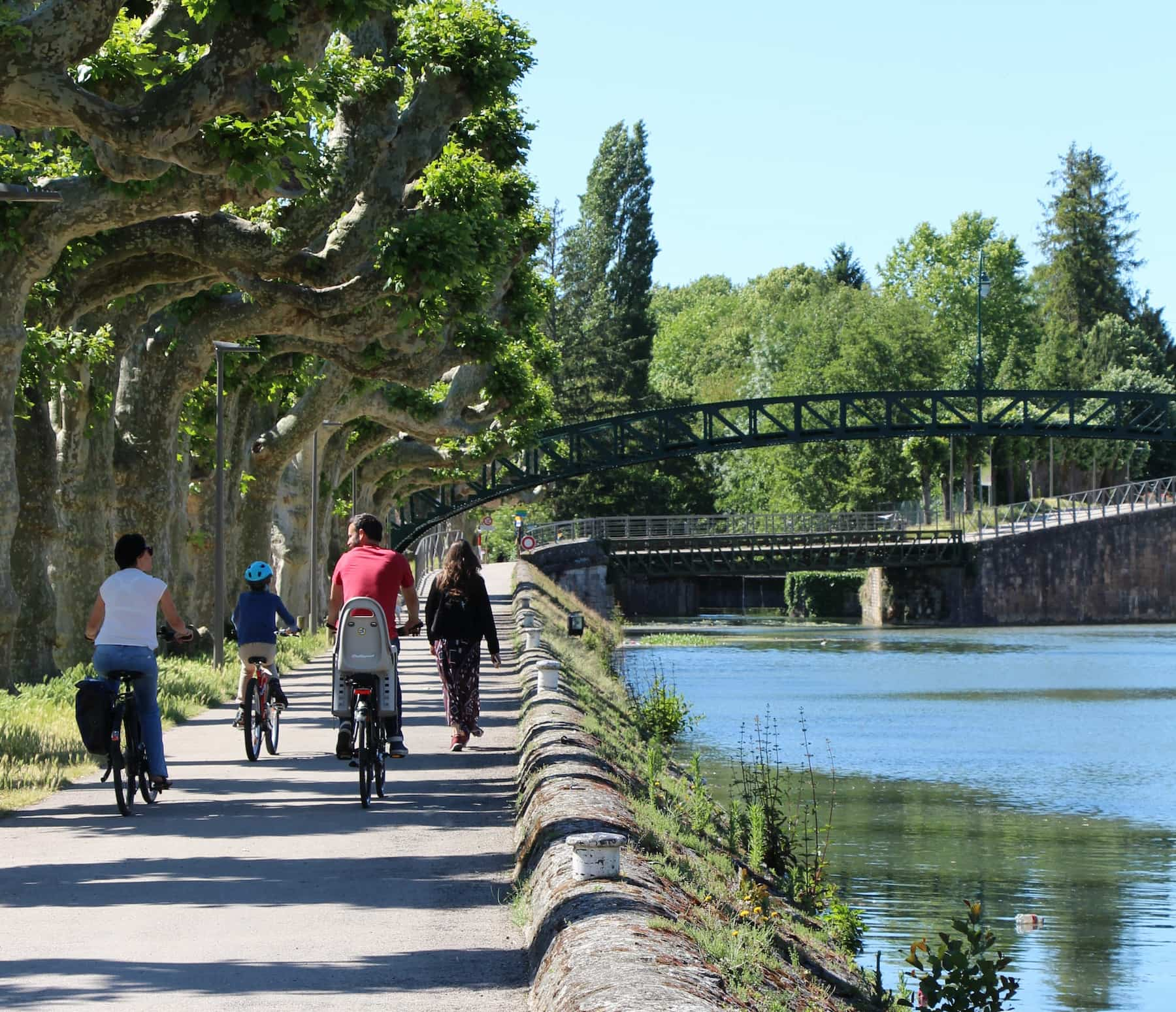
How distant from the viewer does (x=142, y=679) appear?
40.6ft

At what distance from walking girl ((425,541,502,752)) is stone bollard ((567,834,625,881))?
25.6 ft

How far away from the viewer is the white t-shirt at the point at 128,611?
12.3 m

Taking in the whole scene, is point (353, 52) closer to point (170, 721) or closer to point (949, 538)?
point (170, 721)

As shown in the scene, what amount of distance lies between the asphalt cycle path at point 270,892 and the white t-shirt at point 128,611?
3.77ft

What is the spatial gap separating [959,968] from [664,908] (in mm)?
2291

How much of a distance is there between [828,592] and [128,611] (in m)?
79.0

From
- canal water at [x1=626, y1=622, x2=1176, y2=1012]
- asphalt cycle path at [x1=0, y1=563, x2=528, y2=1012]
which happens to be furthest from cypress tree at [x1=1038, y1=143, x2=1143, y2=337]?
asphalt cycle path at [x1=0, y1=563, x2=528, y2=1012]

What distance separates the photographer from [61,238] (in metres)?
17.4

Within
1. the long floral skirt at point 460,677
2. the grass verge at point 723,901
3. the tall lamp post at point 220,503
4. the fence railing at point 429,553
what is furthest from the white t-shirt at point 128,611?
the fence railing at point 429,553

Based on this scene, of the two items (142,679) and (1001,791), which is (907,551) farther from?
(142,679)

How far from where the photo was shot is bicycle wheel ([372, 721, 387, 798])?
512 inches

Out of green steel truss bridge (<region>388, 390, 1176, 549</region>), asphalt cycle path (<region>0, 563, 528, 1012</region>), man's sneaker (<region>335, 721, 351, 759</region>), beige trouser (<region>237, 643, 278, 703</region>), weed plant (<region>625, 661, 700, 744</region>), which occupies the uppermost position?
green steel truss bridge (<region>388, 390, 1176, 549</region>)

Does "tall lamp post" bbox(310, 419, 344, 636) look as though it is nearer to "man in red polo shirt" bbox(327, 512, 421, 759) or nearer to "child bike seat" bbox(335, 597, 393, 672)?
"man in red polo shirt" bbox(327, 512, 421, 759)

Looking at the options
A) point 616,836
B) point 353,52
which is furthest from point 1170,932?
point 353,52
